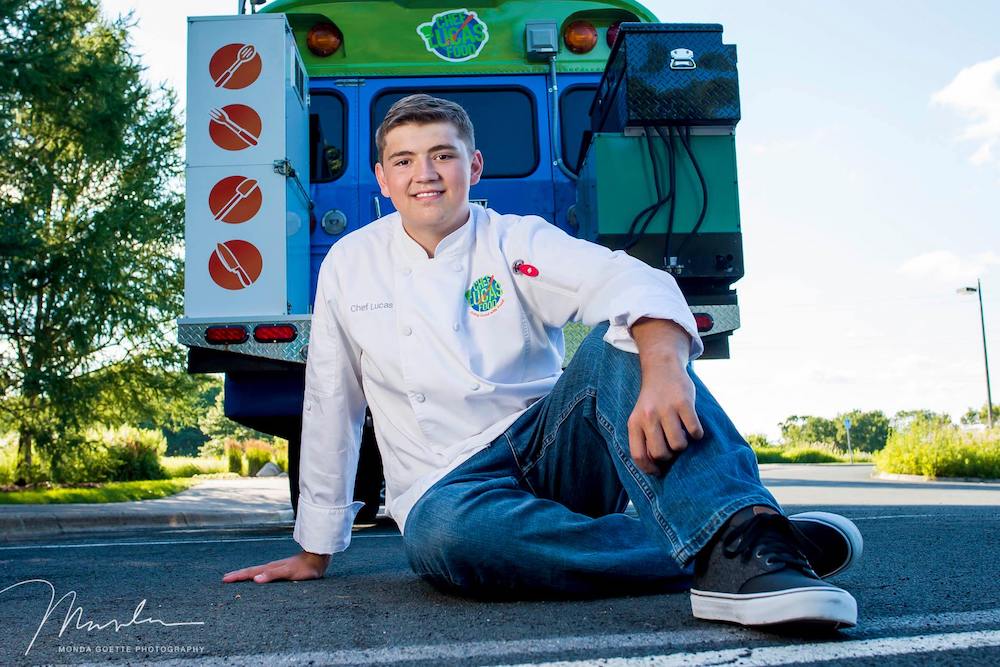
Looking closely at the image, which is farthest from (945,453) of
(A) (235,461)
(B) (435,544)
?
(B) (435,544)

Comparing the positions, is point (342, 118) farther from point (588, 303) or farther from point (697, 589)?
point (697, 589)

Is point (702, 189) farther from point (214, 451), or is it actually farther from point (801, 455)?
point (801, 455)

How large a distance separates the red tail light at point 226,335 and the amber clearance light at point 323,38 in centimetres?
228

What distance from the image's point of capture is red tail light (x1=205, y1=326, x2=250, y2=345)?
4691 millimetres

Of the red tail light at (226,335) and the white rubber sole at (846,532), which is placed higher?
the red tail light at (226,335)

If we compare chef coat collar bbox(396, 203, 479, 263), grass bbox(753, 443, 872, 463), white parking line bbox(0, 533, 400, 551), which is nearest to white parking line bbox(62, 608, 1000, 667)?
chef coat collar bbox(396, 203, 479, 263)

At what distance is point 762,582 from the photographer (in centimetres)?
172

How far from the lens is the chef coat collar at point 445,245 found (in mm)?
2625

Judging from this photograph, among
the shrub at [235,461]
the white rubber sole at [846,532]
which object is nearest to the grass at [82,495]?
the white rubber sole at [846,532]

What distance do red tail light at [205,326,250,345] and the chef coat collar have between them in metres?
2.22

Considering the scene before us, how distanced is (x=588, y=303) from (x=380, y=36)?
4.35 metres

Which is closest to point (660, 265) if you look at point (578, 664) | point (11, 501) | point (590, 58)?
point (590, 58)

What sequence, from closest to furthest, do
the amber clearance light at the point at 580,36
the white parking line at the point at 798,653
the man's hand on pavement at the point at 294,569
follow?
the white parking line at the point at 798,653 < the man's hand on pavement at the point at 294,569 < the amber clearance light at the point at 580,36

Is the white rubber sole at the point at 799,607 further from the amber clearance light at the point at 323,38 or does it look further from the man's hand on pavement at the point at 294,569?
the amber clearance light at the point at 323,38
